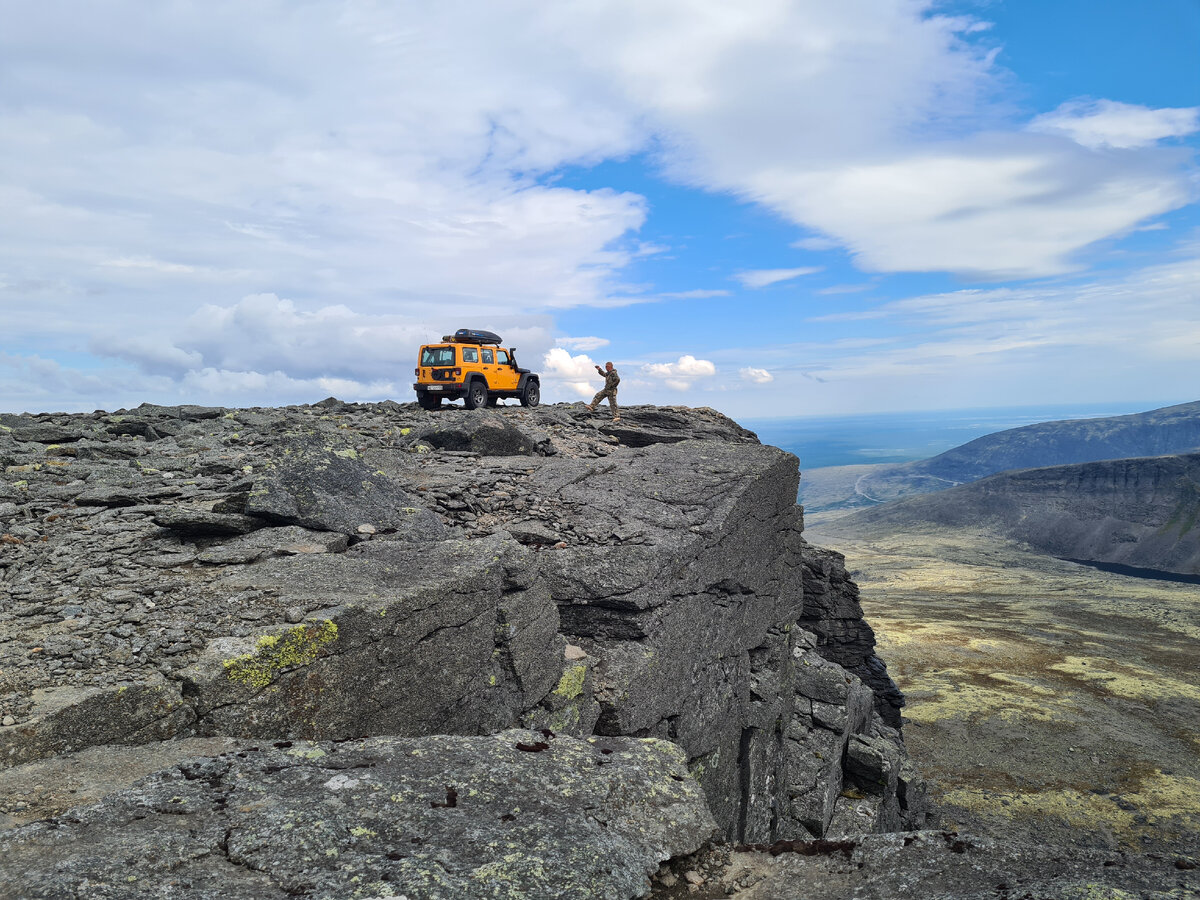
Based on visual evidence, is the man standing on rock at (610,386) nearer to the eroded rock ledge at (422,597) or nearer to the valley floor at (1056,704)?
the eroded rock ledge at (422,597)

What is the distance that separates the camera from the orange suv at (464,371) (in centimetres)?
2739

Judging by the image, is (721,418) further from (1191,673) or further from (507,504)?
(1191,673)

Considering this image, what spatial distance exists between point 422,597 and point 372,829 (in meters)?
3.35

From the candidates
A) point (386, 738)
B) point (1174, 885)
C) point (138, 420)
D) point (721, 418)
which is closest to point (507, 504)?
point (386, 738)

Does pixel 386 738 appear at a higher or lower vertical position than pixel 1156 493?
higher

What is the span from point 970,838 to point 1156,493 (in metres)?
156

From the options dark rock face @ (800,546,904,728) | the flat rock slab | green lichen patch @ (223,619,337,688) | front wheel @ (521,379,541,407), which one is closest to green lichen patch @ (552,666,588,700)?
the flat rock slab

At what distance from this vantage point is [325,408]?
24.2m

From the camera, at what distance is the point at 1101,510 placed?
131875 mm

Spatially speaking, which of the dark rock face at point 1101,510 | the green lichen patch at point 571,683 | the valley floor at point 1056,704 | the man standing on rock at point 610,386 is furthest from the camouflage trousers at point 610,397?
the dark rock face at point 1101,510

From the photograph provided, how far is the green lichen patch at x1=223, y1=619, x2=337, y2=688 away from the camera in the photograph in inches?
243

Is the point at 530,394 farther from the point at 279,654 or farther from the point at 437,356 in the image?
the point at 279,654


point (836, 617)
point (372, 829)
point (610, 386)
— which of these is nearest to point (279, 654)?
point (372, 829)

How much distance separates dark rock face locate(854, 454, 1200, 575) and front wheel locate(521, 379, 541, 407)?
12127 centimetres
